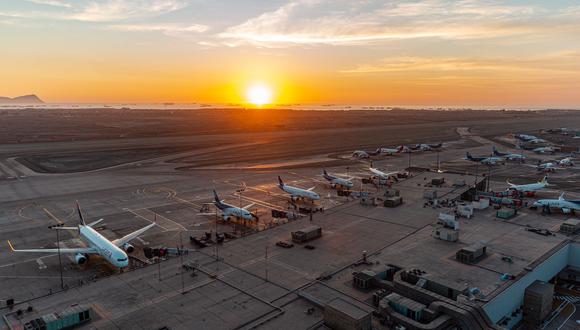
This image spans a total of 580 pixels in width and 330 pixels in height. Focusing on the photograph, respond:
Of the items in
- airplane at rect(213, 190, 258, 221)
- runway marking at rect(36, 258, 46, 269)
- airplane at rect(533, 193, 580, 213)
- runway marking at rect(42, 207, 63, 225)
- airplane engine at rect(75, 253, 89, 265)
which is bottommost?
runway marking at rect(36, 258, 46, 269)

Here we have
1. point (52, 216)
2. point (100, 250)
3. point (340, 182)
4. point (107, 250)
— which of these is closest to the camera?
point (107, 250)

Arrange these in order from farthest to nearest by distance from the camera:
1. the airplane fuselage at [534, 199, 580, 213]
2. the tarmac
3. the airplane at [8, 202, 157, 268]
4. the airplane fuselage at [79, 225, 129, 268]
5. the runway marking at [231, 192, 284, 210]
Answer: the runway marking at [231, 192, 284, 210], the airplane fuselage at [534, 199, 580, 213], the airplane at [8, 202, 157, 268], the airplane fuselage at [79, 225, 129, 268], the tarmac

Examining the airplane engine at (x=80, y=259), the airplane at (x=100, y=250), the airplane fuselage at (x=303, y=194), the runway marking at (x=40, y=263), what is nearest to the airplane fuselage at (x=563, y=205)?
the airplane fuselage at (x=303, y=194)

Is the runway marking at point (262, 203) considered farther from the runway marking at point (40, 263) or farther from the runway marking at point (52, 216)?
the runway marking at point (40, 263)

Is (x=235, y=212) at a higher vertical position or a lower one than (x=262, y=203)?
higher

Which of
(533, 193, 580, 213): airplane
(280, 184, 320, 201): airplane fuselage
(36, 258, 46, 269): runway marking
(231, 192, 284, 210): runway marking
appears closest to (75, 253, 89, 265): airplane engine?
(36, 258, 46, 269): runway marking

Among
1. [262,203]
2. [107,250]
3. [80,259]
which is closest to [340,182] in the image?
[262,203]

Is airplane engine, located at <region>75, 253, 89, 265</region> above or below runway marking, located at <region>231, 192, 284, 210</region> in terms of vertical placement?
above

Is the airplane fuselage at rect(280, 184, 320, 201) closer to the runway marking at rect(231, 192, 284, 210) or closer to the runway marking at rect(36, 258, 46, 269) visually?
the runway marking at rect(231, 192, 284, 210)

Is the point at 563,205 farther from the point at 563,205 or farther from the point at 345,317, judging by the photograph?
the point at 345,317

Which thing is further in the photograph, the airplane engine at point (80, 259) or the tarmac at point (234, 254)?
the airplane engine at point (80, 259)

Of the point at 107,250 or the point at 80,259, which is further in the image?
the point at 80,259
